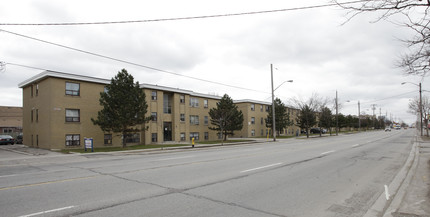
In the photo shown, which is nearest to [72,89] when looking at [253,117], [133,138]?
[133,138]

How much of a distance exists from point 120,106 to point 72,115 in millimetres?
5491

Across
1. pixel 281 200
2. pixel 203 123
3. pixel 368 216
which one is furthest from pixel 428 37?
pixel 203 123

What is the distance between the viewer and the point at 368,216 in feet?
16.6

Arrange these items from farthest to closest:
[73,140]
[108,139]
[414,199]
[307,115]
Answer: [307,115]
[108,139]
[73,140]
[414,199]

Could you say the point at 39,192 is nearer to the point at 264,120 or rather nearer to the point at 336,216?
the point at 336,216

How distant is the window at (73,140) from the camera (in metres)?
25.1

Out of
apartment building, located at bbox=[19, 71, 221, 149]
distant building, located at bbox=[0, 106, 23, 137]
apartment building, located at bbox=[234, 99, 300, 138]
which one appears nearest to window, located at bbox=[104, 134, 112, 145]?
apartment building, located at bbox=[19, 71, 221, 149]

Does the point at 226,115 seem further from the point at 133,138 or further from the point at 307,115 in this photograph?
the point at 307,115

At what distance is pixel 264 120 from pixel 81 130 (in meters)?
35.3

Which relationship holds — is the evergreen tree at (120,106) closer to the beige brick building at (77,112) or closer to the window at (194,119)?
the beige brick building at (77,112)

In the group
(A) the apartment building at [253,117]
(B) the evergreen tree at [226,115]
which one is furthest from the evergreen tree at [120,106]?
(A) the apartment building at [253,117]

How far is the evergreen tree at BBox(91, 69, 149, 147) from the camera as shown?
943 inches

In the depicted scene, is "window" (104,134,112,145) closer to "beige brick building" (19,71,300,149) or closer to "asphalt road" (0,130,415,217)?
"beige brick building" (19,71,300,149)

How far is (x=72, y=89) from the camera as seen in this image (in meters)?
25.8
